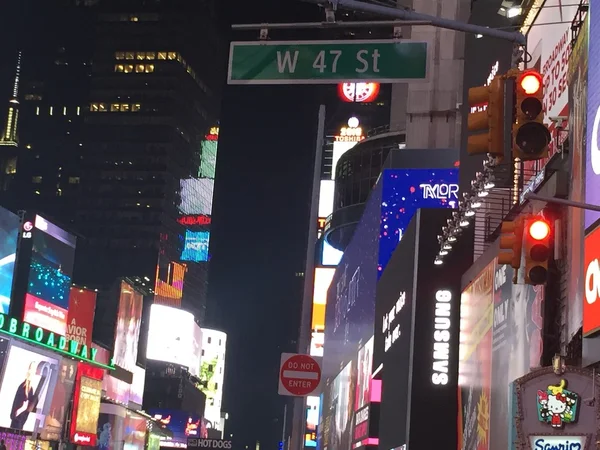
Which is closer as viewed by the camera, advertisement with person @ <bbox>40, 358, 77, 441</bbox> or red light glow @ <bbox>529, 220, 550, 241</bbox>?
red light glow @ <bbox>529, 220, 550, 241</bbox>

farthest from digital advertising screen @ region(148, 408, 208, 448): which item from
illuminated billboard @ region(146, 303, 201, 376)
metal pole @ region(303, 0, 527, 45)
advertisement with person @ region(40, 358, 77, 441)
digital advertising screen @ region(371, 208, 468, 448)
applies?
metal pole @ region(303, 0, 527, 45)

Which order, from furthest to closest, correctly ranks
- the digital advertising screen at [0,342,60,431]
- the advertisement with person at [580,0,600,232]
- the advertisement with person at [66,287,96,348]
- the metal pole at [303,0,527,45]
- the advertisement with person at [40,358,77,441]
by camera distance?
the advertisement with person at [66,287,96,348] < the advertisement with person at [40,358,77,441] < the digital advertising screen at [0,342,60,431] < the advertisement with person at [580,0,600,232] < the metal pole at [303,0,527,45]

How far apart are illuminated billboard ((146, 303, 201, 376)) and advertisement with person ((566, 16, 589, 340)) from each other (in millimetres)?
94866

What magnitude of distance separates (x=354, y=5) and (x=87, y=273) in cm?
16275

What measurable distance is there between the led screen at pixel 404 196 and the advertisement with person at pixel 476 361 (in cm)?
590

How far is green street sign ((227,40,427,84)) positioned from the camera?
11.9 m

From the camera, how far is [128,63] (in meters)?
186

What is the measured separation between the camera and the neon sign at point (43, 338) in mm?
45750

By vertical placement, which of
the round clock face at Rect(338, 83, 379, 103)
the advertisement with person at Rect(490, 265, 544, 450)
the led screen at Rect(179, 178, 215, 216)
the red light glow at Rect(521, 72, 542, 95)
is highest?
the led screen at Rect(179, 178, 215, 216)

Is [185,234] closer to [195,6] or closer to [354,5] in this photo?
[195,6]

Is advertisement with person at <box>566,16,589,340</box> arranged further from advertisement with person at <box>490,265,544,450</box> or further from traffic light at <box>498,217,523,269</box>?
traffic light at <box>498,217,523,269</box>

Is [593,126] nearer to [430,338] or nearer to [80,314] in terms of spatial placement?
[430,338]

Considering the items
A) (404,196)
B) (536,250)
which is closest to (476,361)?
(536,250)

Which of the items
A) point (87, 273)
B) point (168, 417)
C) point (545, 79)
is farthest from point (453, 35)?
point (87, 273)
